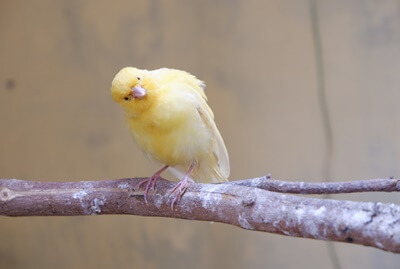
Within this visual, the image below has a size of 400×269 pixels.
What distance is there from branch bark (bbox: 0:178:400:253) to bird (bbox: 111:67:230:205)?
77mm

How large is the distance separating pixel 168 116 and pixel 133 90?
18 cm

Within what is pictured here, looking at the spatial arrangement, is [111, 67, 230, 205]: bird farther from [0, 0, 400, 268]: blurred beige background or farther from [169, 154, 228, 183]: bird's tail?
[0, 0, 400, 268]: blurred beige background

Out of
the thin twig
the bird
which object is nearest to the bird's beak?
the bird

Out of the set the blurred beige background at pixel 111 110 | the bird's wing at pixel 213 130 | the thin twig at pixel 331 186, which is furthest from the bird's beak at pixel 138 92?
the blurred beige background at pixel 111 110

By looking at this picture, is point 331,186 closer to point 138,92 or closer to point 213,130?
point 213,130

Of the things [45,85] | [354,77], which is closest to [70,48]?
[45,85]

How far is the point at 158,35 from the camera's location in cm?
397

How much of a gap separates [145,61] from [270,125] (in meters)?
1.01

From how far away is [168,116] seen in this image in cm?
220

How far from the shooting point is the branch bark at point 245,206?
1.38 m

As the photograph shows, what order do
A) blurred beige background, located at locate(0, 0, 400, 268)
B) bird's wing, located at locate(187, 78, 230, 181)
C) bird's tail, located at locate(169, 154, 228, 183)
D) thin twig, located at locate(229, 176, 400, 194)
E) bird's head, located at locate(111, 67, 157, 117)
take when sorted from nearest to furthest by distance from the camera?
thin twig, located at locate(229, 176, 400, 194)
bird's head, located at locate(111, 67, 157, 117)
bird's wing, located at locate(187, 78, 230, 181)
bird's tail, located at locate(169, 154, 228, 183)
blurred beige background, located at locate(0, 0, 400, 268)

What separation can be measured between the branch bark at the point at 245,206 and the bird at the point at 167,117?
0.08m

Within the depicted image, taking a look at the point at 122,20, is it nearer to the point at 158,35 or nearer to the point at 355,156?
the point at 158,35

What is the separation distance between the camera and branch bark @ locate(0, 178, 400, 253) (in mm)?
1383
